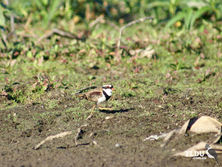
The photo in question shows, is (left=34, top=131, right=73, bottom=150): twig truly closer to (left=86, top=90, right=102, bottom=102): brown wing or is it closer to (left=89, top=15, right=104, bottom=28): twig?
(left=86, top=90, right=102, bottom=102): brown wing

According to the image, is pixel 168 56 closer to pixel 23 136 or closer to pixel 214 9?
pixel 214 9

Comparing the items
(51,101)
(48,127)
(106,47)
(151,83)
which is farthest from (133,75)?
(48,127)

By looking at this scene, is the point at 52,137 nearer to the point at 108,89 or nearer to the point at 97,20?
the point at 108,89

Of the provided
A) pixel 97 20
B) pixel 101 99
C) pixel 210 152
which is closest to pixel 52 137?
pixel 101 99

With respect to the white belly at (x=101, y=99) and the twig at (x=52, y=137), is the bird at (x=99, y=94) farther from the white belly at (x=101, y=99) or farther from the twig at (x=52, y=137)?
the twig at (x=52, y=137)

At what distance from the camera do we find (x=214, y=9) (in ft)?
21.0

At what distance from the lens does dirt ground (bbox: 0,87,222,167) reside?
3.08 metres

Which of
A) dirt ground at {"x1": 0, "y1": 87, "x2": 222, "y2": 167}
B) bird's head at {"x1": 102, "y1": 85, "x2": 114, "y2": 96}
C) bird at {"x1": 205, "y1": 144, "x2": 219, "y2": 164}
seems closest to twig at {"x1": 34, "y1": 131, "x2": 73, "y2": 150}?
dirt ground at {"x1": 0, "y1": 87, "x2": 222, "y2": 167}

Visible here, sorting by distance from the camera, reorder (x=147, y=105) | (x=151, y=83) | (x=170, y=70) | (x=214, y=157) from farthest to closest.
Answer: (x=170, y=70) < (x=151, y=83) < (x=147, y=105) < (x=214, y=157)

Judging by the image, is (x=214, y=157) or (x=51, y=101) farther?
(x=51, y=101)

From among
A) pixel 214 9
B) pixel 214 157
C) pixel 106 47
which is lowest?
Answer: pixel 214 157

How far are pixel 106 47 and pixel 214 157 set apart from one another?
276cm

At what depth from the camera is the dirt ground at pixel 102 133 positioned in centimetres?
308

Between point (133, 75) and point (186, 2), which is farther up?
point (186, 2)
